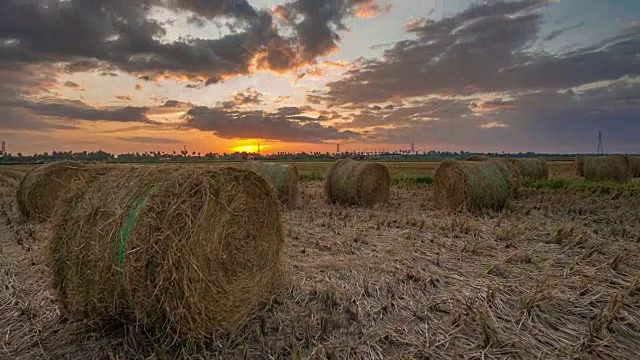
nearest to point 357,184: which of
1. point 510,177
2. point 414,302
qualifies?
point 510,177

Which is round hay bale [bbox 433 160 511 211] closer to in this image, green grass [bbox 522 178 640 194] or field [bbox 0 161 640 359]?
field [bbox 0 161 640 359]

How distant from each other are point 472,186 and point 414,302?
708 cm

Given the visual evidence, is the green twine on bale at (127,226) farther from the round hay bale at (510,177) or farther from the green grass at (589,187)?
Answer: the green grass at (589,187)

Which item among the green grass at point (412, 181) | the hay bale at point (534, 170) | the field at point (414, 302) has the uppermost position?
the hay bale at point (534, 170)

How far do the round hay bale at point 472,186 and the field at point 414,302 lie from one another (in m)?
2.68

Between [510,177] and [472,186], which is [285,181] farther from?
[510,177]

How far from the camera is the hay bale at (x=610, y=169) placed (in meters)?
20.0

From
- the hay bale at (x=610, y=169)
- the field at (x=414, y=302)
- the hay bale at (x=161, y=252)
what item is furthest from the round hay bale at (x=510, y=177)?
the hay bale at (x=610, y=169)

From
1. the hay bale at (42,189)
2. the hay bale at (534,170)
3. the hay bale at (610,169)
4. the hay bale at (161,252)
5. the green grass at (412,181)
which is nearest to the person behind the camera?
the hay bale at (161,252)

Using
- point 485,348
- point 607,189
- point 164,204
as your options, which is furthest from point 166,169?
point 607,189

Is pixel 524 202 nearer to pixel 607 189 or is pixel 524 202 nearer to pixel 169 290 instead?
pixel 607 189

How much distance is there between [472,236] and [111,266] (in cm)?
613

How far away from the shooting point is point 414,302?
178 inches

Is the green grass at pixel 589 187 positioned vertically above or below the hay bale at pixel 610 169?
below
